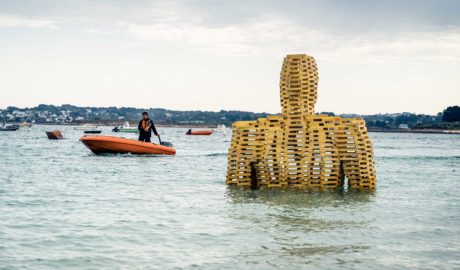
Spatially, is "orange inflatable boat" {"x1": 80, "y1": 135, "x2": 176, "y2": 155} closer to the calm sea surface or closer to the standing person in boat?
the standing person in boat

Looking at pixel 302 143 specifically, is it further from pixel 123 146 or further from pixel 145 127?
pixel 123 146

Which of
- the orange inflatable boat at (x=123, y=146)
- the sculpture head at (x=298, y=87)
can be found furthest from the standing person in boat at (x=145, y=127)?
the sculpture head at (x=298, y=87)

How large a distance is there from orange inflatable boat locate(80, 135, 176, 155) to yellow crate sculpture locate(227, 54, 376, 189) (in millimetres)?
17960

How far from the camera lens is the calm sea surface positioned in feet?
35.4

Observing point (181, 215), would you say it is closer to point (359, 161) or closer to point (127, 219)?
point (127, 219)

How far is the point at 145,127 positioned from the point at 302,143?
1757cm

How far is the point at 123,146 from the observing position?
124 feet

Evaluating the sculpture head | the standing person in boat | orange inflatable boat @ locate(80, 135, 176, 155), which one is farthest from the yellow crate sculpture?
orange inflatable boat @ locate(80, 135, 176, 155)

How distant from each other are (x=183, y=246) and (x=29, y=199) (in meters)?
8.39

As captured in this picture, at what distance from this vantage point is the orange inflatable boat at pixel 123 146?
124 feet

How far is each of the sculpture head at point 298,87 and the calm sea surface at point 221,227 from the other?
2355mm

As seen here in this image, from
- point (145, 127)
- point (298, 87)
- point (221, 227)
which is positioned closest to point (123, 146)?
point (145, 127)

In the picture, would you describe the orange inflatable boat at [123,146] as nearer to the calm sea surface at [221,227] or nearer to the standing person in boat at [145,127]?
the standing person in boat at [145,127]

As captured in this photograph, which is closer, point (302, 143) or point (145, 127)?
point (302, 143)
